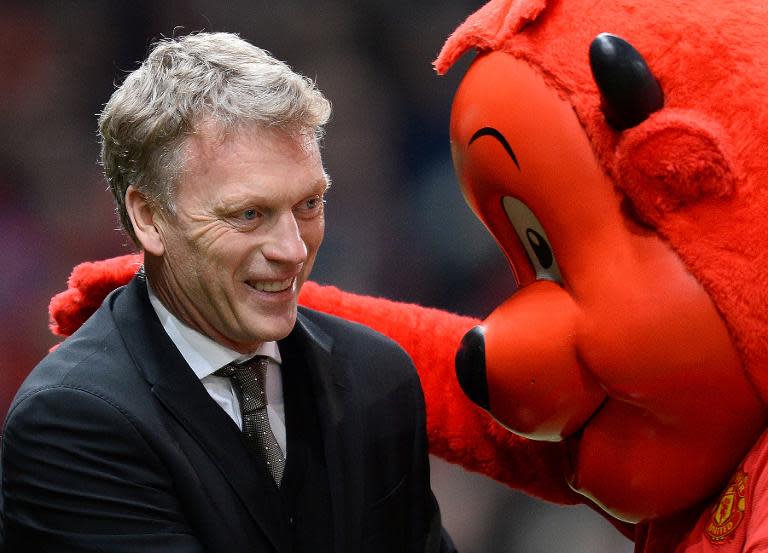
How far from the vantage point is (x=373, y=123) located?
2.56 metres

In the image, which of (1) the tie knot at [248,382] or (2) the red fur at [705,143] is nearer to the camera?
(2) the red fur at [705,143]

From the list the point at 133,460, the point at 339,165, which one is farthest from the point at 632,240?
the point at 339,165

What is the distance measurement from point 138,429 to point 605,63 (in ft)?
2.08

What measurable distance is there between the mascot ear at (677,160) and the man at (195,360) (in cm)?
36

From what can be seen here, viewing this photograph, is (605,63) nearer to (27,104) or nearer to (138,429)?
(138,429)

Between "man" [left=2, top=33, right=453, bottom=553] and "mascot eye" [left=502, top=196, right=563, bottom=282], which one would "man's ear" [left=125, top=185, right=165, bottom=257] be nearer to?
"man" [left=2, top=33, right=453, bottom=553]

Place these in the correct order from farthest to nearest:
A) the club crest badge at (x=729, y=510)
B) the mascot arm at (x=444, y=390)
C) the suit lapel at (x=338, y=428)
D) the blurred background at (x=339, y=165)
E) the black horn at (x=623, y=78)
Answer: the blurred background at (x=339, y=165)
the mascot arm at (x=444, y=390)
the suit lapel at (x=338, y=428)
the club crest badge at (x=729, y=510)
the black horn at (x=623, y=78)

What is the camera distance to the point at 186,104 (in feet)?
3.79

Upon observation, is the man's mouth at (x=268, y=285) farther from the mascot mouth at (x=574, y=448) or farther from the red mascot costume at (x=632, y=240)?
the mascot mouth at (x=574, y=448)

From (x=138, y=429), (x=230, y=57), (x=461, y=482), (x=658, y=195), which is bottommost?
(x=461, y=482)

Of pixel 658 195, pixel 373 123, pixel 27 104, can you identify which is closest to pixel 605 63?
pixel 658 195

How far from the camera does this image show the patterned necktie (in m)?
1.27

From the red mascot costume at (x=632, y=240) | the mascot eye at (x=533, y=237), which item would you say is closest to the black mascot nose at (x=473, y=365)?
the red mascot costume at (x=632, y=240)

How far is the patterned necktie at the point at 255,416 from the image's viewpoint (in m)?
1.27
